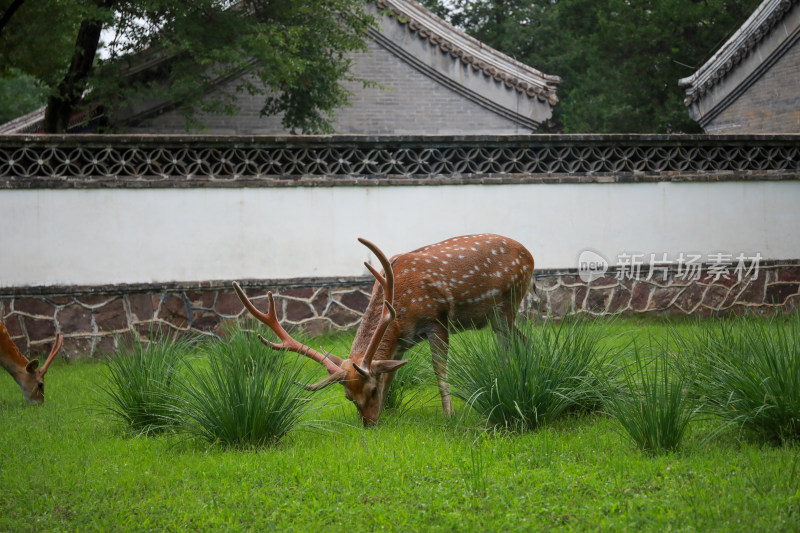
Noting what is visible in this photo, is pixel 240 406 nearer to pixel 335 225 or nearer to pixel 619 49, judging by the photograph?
pixel 335 225

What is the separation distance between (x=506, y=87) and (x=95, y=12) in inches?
312

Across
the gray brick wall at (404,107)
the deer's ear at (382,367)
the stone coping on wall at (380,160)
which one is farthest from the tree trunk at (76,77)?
the deer's ear at (382,367)

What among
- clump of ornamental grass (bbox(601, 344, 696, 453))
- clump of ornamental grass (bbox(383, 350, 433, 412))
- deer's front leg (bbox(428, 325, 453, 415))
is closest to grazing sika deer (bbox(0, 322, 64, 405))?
clump of ornamental grass (bbox(383, 350, 433, 412))

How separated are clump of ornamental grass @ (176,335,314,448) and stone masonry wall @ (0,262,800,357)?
412 cm

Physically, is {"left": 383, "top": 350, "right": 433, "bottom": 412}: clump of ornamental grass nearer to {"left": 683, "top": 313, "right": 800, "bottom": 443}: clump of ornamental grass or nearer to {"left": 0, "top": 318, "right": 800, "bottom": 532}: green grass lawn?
{"left": 0, "top": 318, "right": 800, "bottom": 532}: green grass lawn

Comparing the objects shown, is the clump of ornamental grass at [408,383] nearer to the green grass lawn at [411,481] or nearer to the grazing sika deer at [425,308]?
the grazing sika deer at [425,308]

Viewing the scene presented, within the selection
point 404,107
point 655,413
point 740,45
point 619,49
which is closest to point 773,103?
point 740,45

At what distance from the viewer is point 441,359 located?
6.06 metres

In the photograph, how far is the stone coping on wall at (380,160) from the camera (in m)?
9.50

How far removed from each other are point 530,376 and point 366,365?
1.16 m

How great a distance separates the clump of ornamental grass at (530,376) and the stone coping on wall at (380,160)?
194 inches

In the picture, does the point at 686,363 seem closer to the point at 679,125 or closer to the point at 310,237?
the point at 310,237

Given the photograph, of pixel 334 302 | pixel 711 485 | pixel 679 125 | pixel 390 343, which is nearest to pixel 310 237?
pixel 334 302

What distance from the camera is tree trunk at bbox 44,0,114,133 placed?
1255cm
